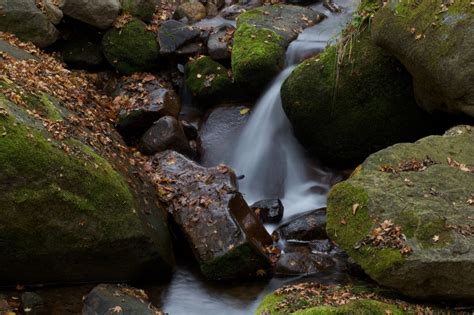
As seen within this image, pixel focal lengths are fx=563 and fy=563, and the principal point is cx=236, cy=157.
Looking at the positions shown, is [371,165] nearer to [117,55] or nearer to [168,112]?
[168,112]

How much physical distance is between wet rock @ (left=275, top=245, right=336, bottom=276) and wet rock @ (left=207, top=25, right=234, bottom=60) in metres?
5.03

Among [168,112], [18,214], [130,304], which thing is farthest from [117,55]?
[130,304]

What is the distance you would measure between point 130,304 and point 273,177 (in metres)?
4.11

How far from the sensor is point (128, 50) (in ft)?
Result: 37.2

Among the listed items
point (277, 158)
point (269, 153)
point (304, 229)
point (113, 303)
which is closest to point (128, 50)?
point (269, 153)

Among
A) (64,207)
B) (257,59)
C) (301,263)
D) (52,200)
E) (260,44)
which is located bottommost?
(301,263)

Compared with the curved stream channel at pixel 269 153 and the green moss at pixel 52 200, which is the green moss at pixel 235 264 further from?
the green moss at pixel 52 200

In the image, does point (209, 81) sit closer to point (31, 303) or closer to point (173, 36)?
point (173, 36)

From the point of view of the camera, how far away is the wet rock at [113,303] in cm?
577

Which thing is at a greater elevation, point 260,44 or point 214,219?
point 260,44

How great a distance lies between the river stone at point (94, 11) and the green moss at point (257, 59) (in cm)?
266

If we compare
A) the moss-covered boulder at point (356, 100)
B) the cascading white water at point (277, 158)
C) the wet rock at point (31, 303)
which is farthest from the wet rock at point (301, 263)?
the wet rock at point (31, 303)

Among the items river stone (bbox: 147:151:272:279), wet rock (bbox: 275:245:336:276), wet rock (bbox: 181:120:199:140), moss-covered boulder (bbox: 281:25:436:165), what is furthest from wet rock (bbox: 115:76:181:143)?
wet rock (bbox: 275:245:336:276)

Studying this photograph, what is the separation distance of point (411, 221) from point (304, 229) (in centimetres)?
255
